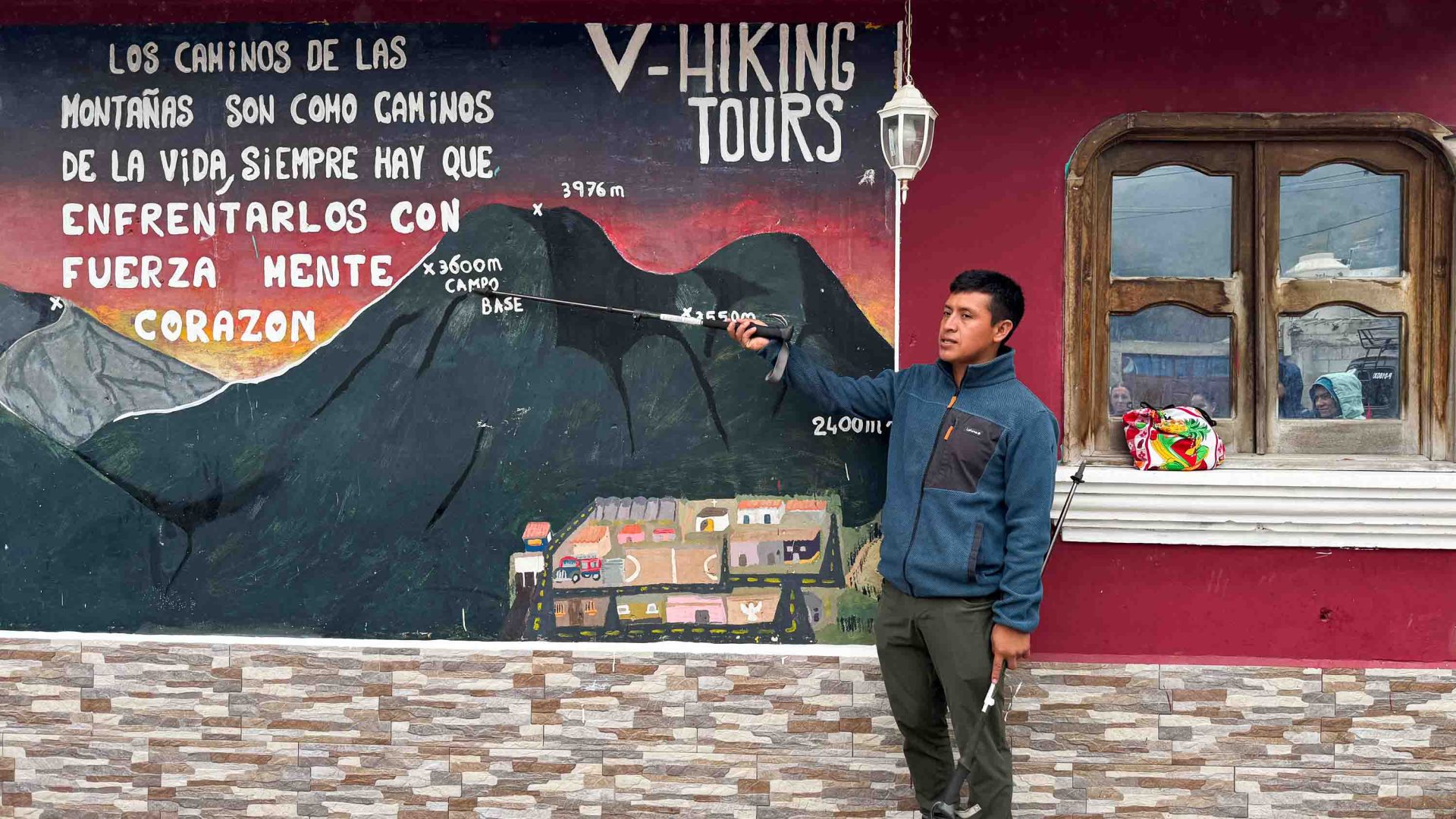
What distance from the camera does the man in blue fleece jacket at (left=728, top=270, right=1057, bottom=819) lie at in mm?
3176

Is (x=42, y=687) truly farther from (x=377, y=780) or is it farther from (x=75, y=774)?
(x=377, y=780)

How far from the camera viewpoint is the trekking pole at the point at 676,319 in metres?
3.52

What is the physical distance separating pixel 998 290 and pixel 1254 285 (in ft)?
3.80

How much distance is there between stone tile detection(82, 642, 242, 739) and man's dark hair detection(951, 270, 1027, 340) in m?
2.99

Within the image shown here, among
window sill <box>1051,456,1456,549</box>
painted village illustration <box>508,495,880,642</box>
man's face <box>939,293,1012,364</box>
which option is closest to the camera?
man's face <box>939,293,1012,364</box>

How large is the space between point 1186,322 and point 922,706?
1710mm

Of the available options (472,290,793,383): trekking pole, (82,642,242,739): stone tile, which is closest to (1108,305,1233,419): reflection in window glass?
(472,290,793,383): trekking pole

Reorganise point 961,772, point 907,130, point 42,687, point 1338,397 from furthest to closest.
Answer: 1. point 42,687
2. point 1338,397
3. point 907,130
4. point 961,772

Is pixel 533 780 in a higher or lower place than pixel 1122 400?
lower

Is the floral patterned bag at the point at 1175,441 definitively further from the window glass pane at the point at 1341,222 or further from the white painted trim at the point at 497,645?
the white painted trim at the point at 497,645

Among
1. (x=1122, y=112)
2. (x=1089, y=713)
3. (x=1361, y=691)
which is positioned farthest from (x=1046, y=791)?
(x=1122, y=112)

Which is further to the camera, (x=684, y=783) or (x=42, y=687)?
(x=42, y=687)

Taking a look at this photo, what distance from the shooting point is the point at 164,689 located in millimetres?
3918

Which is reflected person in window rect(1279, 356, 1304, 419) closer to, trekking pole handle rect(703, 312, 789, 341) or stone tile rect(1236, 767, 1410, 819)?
stone tile rect(1236, 767, 1410, 819)
